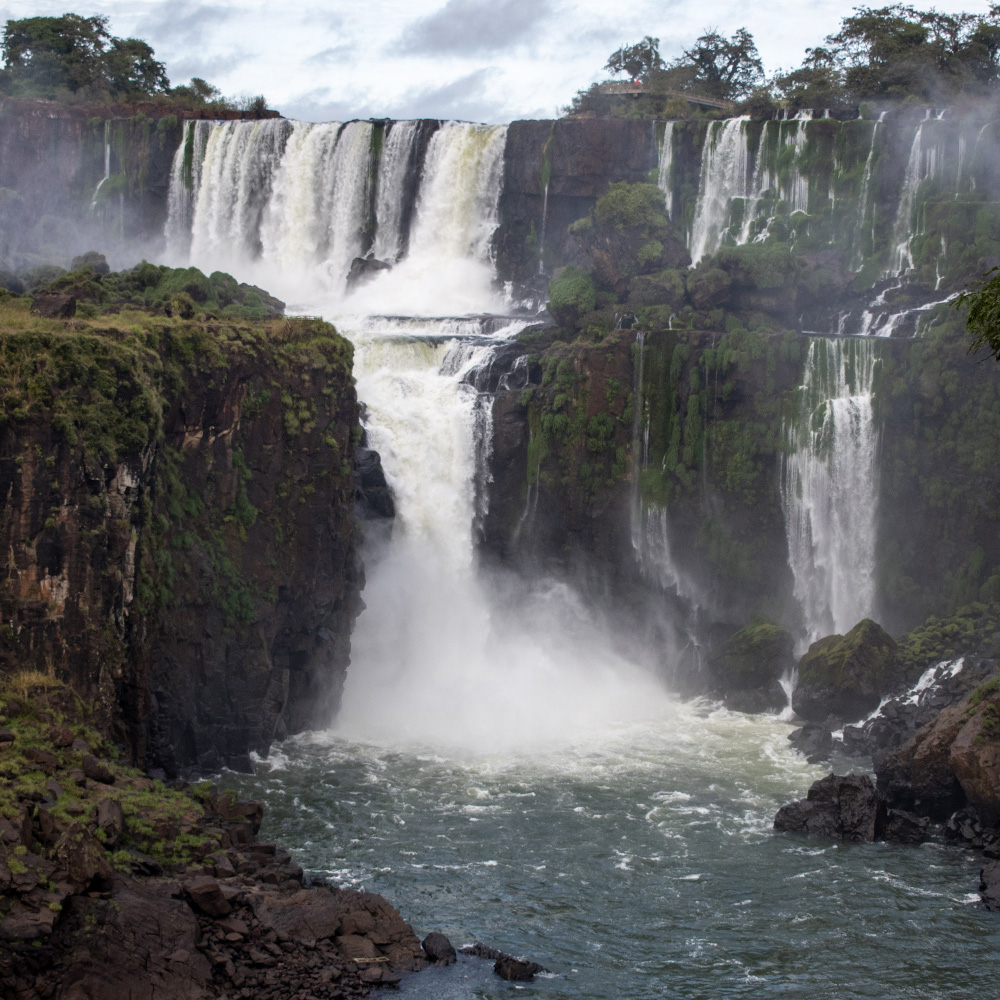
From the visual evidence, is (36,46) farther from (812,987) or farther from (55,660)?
(812,987)

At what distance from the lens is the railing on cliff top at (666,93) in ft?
194

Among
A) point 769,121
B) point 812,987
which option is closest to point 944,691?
point 812,987

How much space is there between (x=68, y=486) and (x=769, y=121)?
33.6 meters

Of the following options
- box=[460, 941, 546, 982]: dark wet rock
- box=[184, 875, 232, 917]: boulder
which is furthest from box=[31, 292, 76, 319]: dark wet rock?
box=[460, 941, 546, 982]: dark wet rock

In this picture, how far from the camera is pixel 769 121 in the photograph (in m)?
47.5

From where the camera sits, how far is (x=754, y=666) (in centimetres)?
3522

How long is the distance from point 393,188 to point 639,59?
1054 inches

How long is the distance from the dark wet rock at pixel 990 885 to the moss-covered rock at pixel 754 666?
12020mm

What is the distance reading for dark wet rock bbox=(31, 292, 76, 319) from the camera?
26.9 m

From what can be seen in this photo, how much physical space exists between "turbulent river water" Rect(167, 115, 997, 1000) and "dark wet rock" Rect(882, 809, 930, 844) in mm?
442

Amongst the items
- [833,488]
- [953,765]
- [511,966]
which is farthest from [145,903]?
[833,488]

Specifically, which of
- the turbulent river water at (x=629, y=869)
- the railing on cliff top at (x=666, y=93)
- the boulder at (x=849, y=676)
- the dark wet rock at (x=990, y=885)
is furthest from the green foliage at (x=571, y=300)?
the dark wet rock at (x=990, y=885)

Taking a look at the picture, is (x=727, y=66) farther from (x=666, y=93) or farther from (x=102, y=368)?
(x=102, y=368)

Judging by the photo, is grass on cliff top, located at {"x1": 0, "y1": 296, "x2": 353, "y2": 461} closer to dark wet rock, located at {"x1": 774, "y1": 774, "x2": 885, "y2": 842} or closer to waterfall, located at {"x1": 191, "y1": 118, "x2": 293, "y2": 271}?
dark wet rock, located at {"x1": 774, "y1": 774, "x2": 885, "y2": 842}
